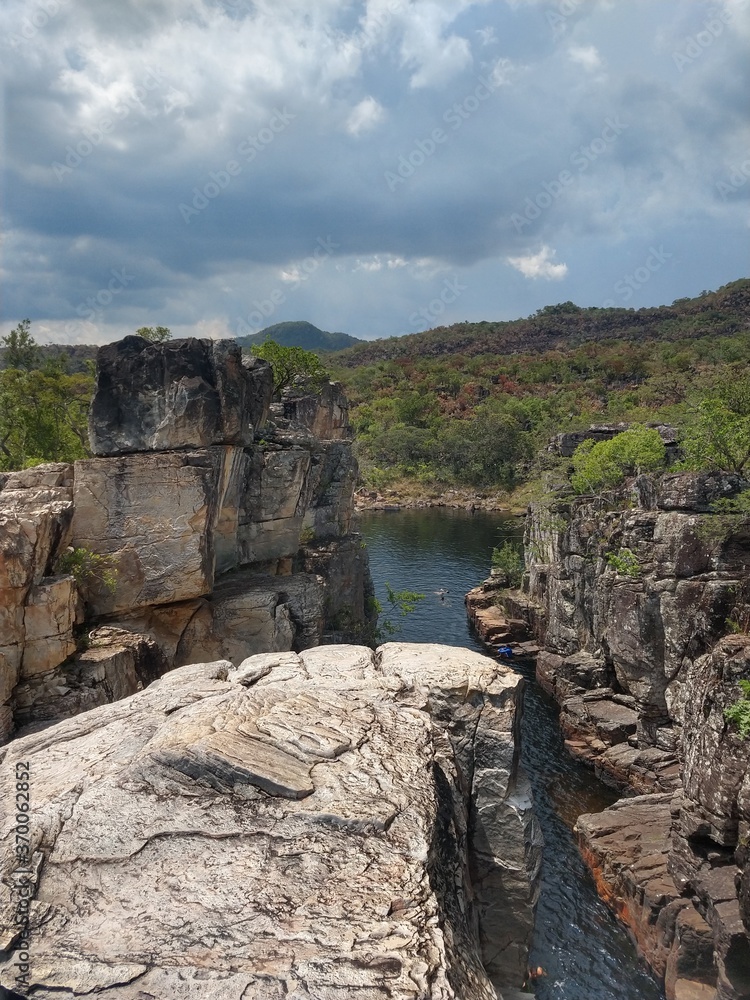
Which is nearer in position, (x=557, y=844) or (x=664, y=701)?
(x=557, y=844)

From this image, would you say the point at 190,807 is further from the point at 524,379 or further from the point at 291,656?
the point at 524,379

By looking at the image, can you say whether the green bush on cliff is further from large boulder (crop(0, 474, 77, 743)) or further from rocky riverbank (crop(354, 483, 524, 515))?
rocky riverbank (crop(354, 483, 524, 515))

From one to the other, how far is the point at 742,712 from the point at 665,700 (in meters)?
12.1

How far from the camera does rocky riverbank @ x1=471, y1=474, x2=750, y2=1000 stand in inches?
582

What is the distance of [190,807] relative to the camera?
276 inches

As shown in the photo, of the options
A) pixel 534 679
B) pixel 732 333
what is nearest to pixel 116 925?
pixel 534 679

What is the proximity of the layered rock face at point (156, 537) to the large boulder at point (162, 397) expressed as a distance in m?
0.04

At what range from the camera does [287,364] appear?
3541 cm

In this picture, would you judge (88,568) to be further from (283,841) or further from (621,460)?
(621,460)

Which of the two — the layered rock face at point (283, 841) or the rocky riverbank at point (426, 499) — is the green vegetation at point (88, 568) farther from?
the rocky riverbank at point (426, 499)

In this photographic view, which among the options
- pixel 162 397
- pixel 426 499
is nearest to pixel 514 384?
pixel 426 499

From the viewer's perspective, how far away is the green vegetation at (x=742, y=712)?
13.9m

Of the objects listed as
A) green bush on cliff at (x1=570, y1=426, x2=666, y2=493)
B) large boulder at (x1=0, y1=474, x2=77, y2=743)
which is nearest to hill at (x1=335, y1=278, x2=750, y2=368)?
green bush on cliff at (x1=570, y1=426, x2=666, y2=493)

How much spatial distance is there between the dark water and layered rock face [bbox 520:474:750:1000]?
74 centimetres
